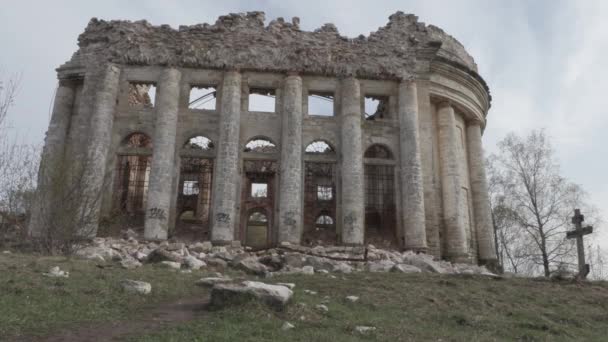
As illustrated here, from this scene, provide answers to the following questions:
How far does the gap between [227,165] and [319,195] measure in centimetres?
760

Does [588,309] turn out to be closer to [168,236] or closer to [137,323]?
[137,323]

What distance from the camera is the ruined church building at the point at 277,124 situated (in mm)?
18016

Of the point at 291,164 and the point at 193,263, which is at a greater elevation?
the point at 291,164

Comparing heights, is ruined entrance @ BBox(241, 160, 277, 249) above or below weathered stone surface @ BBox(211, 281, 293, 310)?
above

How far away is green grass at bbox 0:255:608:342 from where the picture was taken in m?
5.82

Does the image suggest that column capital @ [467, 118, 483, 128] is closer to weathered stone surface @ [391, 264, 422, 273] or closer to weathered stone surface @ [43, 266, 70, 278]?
weathered stone surface @ [391, 264, 422, 273]

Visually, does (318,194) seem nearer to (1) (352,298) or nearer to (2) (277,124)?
(2) (277,124)

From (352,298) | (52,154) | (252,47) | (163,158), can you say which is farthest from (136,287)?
(252,47)

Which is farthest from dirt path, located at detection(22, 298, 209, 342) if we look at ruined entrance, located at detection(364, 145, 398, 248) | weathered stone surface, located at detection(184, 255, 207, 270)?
ruined entrance, located at detection(364, 145, 398, 248)

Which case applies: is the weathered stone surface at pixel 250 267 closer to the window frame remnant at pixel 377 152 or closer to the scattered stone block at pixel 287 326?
the scattered stone block at pixel 287 326

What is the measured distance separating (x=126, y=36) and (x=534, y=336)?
18.4m

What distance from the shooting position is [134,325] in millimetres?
6035

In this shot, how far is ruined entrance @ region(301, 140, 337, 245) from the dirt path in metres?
11.8

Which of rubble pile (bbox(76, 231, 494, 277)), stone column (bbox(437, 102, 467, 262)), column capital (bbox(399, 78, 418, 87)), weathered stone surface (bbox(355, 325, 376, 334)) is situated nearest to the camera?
weathered stone surface (bbox(355, 325, 376, 334))
